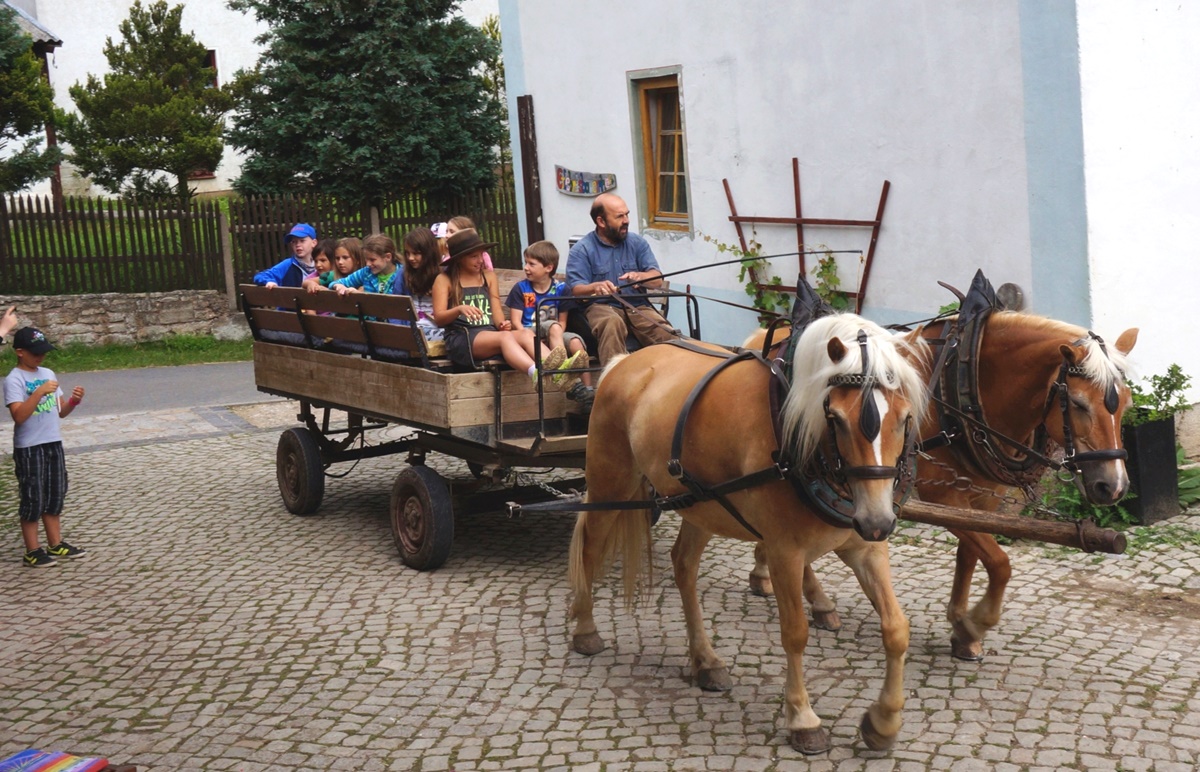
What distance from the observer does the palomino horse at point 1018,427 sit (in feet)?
15.5

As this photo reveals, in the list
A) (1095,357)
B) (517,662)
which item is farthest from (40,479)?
(1095,357)

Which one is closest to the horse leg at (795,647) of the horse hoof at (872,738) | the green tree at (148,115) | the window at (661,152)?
the horse hoof at (872,738)

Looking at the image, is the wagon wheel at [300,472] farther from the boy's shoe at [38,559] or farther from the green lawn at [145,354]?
the green lawn at [145,354]

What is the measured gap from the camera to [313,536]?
8125mm

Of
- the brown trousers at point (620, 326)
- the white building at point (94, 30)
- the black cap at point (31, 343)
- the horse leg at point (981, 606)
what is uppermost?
the white building at point (94, 30)

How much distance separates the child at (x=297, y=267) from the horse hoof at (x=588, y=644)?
4309 mm

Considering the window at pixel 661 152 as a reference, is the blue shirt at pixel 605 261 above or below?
below

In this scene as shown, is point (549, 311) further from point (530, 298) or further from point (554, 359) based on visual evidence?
point (554, 359)

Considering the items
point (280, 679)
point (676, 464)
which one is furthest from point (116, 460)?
point (676, 464)

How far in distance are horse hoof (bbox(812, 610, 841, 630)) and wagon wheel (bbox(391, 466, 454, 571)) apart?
2.11 m

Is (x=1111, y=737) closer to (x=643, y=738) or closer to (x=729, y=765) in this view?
(x=729, y=765)

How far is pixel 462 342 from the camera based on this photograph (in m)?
6.89

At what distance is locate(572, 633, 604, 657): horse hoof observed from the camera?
5809 millimetres

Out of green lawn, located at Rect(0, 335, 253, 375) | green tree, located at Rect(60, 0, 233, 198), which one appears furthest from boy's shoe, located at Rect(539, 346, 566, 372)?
green tree, located at Rect(60, 0, 233, 198)
